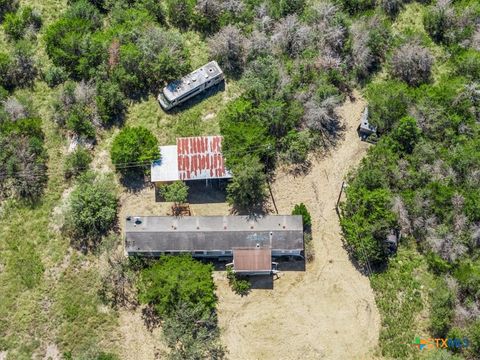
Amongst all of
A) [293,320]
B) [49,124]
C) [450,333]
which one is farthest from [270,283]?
[49,124]

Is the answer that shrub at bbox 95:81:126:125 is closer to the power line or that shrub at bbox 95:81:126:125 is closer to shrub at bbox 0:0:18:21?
the power line

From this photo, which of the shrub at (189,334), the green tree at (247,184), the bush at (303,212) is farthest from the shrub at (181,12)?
the shrub at (189,334)

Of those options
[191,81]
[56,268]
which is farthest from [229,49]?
[56,268]

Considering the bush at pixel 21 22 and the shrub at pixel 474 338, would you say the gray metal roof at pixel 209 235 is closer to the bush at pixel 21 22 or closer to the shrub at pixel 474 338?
the shrub at pixel 474 338

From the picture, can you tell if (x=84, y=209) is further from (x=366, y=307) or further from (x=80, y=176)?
(x=366, y=307)

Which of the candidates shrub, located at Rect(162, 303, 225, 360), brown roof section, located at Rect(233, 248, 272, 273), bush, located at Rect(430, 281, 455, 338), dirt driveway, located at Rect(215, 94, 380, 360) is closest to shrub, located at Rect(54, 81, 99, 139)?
brown roof section, located at Rect(233, 248, 272, 273)

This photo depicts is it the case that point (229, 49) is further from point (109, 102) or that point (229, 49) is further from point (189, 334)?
point (189, 334)
